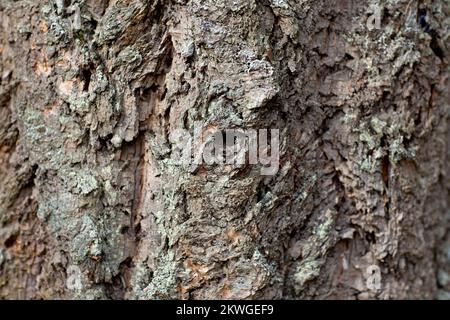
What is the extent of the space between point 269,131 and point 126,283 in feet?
2.09

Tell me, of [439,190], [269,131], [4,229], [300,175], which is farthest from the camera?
[439,190]

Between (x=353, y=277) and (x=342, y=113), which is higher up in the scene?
(x=342, y=113)

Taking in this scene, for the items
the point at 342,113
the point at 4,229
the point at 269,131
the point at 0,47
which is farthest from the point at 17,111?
the point at 342,113

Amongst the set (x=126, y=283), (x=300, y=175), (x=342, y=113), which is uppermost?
(x=342, y=113)

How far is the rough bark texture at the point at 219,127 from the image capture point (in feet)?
4.69

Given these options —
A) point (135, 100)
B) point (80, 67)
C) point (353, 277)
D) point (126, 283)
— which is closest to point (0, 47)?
point (80, 67)

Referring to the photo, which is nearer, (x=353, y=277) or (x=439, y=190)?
(x=353, y=277)

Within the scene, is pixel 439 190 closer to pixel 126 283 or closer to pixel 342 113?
pixel 342 113

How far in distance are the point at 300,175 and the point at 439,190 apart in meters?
0.60

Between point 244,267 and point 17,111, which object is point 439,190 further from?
point 17,111

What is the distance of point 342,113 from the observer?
159 cm

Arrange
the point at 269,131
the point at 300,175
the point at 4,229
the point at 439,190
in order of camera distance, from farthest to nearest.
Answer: the point at 439,190, the point at 4,229, the point at 300,175, the point at 269,131

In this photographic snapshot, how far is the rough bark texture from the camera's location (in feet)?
4.69

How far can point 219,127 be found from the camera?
1.41m
